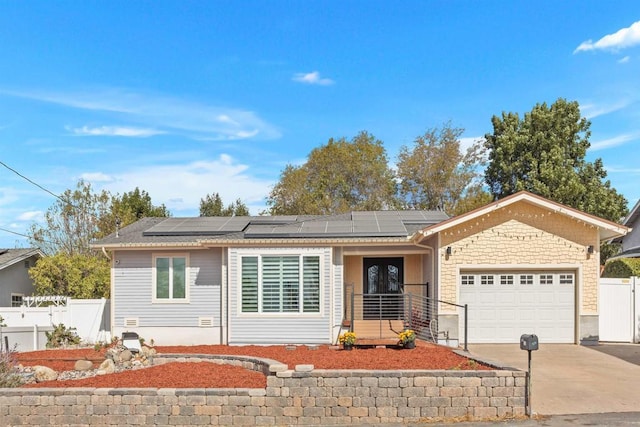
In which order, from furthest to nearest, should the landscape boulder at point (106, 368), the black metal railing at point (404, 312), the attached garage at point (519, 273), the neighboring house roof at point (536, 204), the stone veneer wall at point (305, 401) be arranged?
the attached garage at point (519, 273)
the black metal railing at point (404, 312)
the neighboring house roof at point (536, 204)
the landscape boulder at point (106, 368)
the stone veneer wall at point (305, 401)

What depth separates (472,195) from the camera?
1432 inches

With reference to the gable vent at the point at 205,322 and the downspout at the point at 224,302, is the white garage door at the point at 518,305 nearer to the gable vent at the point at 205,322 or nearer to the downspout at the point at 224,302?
the downspout at the point at 224,302

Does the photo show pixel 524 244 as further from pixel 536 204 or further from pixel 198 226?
pixel 198 226

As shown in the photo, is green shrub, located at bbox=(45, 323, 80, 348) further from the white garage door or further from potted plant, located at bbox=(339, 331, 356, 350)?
the white garage door

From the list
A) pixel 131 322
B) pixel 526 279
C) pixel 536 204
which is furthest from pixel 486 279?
pixel 131 322

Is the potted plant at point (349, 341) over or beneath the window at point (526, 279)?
beneath

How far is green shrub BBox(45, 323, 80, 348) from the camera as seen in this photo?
52.4 feet

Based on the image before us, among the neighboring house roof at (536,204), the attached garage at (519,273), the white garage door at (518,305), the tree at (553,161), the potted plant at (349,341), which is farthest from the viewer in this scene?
the tree at (553,161)

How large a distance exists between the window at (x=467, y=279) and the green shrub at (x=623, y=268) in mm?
6533

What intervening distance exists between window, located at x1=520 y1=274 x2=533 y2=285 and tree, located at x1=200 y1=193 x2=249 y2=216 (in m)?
29.3

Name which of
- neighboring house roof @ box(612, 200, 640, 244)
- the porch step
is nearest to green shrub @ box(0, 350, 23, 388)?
the porch step

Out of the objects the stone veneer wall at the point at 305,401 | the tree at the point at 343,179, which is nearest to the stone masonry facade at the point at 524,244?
the stone veneer wall at the point at 305,401

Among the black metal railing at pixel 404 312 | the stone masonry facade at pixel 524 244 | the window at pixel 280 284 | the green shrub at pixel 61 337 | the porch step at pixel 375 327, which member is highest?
the stone masonry facade at pixel 524 244

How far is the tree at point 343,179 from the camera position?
3903 centimetres
